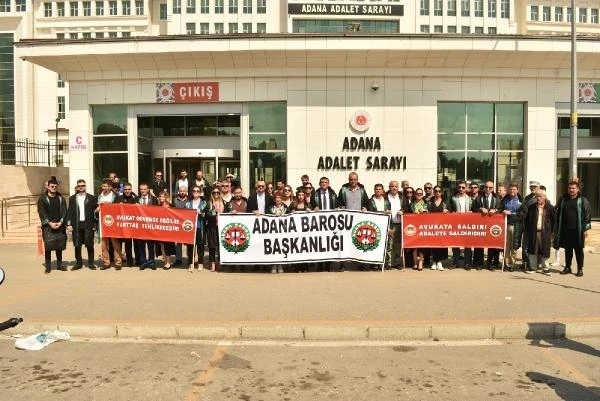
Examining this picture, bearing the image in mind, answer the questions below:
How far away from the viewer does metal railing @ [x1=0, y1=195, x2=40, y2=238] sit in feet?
55.1

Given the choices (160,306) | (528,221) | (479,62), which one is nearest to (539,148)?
(479,62)

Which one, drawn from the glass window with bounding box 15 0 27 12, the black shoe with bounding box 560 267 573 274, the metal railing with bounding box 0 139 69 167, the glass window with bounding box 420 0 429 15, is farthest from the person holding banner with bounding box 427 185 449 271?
the glass window with bounding box 15 0 27 12

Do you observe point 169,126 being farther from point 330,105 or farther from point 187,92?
point 330,105

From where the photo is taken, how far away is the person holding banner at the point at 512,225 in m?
10.5

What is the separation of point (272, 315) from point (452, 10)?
74.3 meters

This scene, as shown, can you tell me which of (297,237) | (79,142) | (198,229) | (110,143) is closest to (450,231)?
(297,237)

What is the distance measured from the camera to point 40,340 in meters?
5.96

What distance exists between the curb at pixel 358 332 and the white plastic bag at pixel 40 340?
292 millimetres

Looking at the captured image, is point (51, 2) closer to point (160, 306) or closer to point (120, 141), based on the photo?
point (120, 141)

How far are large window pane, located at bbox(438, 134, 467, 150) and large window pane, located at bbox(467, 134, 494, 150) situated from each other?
0.28 metres

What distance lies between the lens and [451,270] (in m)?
10.4

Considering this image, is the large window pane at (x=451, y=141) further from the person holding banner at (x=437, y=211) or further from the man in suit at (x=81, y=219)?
the man in suit at (x=81, y=219)

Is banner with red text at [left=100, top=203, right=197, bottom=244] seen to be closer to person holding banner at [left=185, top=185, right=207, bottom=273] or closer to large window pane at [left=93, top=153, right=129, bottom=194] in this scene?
person holding banner at [left=185, top=185, right=207, bottom=273]

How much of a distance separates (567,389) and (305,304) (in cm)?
377
